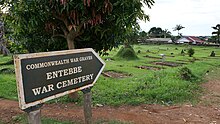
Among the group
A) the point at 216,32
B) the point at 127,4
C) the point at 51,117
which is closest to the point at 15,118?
the point at 51,117

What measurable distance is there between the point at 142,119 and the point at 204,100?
2.81 meters

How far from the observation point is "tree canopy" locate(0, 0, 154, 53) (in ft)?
16.8

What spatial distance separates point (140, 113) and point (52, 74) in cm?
352

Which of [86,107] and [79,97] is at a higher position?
[86,107]

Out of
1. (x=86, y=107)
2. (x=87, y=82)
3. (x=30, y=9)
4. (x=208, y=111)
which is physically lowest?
(x=208, y=111)

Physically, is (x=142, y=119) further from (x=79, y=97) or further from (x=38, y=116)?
(x=38, y=116)

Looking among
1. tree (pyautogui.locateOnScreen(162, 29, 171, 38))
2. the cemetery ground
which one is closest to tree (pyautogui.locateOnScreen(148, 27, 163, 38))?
tree (pyautogui.locateOnScreen(162, 29, 171, 38))

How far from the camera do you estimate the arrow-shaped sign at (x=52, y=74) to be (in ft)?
8.96

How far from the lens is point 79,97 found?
293 inches

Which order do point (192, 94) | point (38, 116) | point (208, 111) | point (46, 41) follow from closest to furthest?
1. point (38, 116)
2. point (208, 111)
3. point (46, 41)
4. point (192, 94)

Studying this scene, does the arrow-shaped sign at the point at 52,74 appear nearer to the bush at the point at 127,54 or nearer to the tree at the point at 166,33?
the bush at the point at 127,54

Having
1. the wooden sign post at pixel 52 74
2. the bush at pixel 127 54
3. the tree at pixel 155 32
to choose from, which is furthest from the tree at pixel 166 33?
the wooden sign post at pixel 52 74

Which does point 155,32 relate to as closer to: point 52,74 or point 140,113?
point 140,113

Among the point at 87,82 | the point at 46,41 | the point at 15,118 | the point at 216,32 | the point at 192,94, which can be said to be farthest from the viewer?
the point at 216,32
